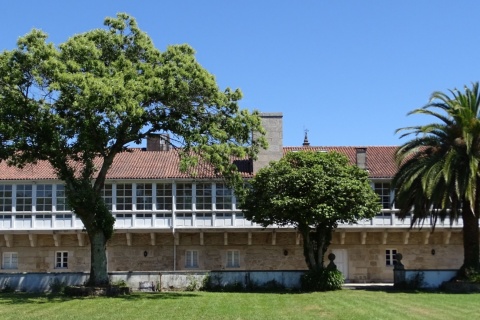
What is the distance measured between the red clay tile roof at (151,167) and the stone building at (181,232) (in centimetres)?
7

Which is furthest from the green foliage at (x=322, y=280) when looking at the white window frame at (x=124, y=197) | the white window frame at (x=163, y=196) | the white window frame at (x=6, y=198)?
the white window frame at (x=6, y=198)

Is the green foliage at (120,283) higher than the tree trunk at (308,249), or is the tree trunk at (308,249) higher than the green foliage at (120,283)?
the tree trunk at (308,249)

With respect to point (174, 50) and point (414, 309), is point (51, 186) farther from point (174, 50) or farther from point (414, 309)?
point (414, 309)

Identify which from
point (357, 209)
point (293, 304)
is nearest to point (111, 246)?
point (357, 209)

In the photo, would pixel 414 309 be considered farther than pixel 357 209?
No

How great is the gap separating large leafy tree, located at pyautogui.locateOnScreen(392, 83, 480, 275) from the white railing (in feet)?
19.4

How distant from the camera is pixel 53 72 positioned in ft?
74.0

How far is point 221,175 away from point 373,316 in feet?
32.6

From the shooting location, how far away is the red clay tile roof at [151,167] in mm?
35281

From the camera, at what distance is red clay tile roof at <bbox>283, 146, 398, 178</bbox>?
35.7 m

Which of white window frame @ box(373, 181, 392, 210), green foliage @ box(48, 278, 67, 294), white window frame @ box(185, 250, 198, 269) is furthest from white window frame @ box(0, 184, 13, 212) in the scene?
white window frame @ box(373, 181, 392, 210)

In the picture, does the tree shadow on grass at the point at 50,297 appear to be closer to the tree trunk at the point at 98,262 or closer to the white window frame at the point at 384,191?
the tree trunk at the point at 98,262

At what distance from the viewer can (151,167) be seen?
3644 cm

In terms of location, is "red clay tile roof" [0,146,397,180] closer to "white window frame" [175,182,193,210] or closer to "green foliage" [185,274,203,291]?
"white window frame" [175,182,193,210]
